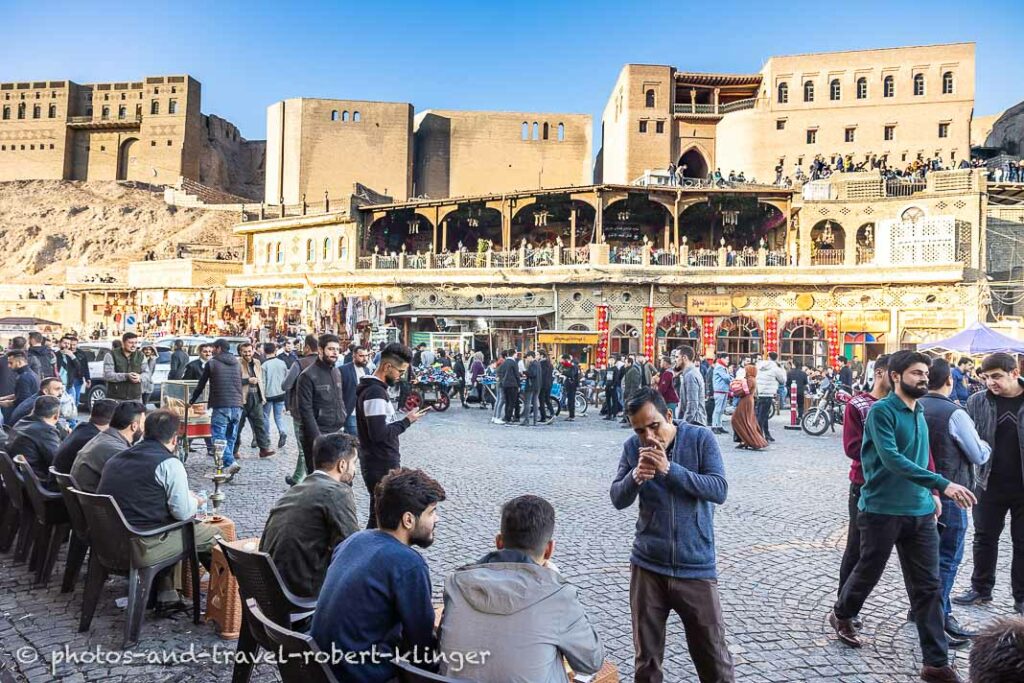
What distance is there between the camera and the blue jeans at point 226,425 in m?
8.77

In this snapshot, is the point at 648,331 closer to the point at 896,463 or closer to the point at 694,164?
the point at 896,463

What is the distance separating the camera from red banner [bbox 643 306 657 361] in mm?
24469

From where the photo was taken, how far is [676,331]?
2492 cm

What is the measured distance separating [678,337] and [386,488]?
23.4 m

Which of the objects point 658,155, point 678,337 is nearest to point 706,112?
point 658,155

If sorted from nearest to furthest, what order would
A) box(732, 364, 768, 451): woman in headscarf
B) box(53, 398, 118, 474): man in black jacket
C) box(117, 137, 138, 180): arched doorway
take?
1. box(53, 398, 118, 474): man in black jacket
2. box(732, 364, 768, 451): woman in headscarf
3. box(117, 137, 138, 180): arched doorway

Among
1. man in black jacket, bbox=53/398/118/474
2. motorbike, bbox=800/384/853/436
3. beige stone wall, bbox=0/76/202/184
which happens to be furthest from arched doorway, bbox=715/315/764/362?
beige stone wall, bbox=0/76/202/184

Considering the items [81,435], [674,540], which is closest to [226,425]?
[81,435]

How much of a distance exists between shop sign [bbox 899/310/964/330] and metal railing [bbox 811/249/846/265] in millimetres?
3421

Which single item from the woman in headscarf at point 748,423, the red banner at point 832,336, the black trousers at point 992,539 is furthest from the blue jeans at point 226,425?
the red banner at point 832,336

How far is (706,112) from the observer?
137 ft

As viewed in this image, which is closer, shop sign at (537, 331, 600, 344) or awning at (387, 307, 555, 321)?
shop sign at (537, 331, 600, 344)

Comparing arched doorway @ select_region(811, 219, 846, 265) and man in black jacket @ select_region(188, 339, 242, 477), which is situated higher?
arched doorway @ select_region(811, 219, 846, 265)

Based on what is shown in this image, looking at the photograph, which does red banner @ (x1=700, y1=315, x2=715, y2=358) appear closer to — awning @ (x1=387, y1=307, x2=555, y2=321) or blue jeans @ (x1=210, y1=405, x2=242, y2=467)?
awning @ (x1=387, y1=307, x2=555, y2=321)
